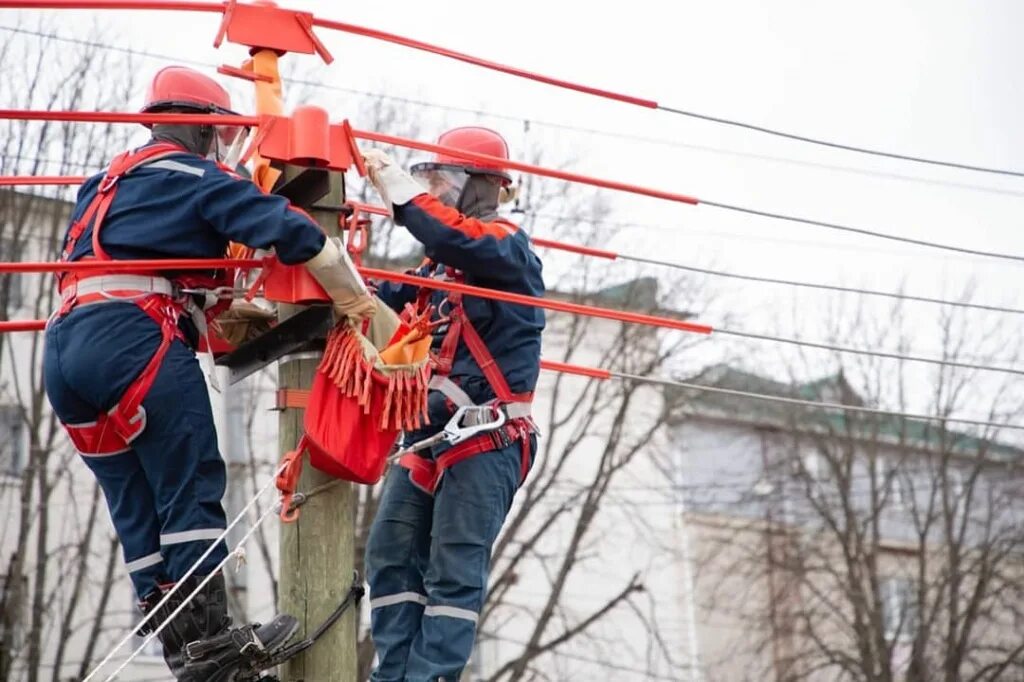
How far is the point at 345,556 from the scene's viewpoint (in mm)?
5777

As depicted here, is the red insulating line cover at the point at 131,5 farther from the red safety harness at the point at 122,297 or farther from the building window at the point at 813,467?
the building window at the point at 813,467

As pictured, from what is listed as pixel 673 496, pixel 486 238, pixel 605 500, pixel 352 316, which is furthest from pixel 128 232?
pixel 673 496

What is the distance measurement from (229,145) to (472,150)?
1022mm

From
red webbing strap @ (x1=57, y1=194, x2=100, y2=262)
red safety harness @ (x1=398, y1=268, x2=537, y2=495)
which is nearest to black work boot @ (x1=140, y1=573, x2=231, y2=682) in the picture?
red safety harness @ (x1=398, y1=268, x2=537, y2=495)

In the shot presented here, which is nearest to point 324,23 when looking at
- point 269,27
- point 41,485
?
point 269,27

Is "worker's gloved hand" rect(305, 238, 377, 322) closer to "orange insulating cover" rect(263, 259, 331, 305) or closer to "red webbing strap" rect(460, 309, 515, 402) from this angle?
"orange insulating cover" rect(263, 259, 331, 305)

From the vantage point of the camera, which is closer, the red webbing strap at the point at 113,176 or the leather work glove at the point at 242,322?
the red webbing strap at the point at 113,176

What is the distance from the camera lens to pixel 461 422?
6.26 meters

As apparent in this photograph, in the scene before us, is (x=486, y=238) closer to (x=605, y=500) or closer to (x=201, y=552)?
(x=201, y=552)

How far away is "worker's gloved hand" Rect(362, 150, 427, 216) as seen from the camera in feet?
19.5

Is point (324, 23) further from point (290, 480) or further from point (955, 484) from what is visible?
point (955, 484)

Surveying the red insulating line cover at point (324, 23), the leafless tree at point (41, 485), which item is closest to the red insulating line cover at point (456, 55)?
the red insulating line cover at point (324, 23)

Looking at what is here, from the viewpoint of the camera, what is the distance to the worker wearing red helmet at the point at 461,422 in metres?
5.98

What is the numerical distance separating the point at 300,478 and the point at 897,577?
2294cm
